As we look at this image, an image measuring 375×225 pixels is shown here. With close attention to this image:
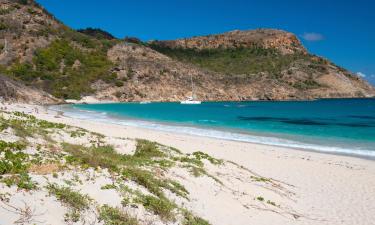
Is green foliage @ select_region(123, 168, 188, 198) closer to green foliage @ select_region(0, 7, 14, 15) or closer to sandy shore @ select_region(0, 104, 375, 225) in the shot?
sandy shore @ select_region(0, 104, 375, 225)

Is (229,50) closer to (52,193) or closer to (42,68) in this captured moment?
(42,68)

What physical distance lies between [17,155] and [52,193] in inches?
89.8

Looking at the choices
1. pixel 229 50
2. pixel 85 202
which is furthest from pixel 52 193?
pixel 229 50

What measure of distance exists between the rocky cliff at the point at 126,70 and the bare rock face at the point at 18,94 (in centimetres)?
1057

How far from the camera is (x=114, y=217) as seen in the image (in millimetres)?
7344

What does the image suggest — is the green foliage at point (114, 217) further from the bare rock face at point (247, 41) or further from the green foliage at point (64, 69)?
the bare rock face at point (247, 41)

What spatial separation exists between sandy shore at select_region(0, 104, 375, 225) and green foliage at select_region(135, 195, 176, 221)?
1148mm

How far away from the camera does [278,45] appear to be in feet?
520

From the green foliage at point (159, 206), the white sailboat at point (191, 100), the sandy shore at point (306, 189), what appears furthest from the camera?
the white sailboat at point (191, 100)

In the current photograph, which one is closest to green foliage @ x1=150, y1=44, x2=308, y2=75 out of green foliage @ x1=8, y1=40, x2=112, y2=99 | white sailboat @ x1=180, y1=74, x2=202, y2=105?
white sailboat @ x1=180, y1=74, x2=202, y2=105

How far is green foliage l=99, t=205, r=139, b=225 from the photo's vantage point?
7.15 meters

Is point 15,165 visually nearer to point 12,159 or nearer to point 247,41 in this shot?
point 12,159

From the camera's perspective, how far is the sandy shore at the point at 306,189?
33.3 feet

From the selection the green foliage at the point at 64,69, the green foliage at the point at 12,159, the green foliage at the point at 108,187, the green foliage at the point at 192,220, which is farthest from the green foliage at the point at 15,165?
the green foliage at the point at 64,69
